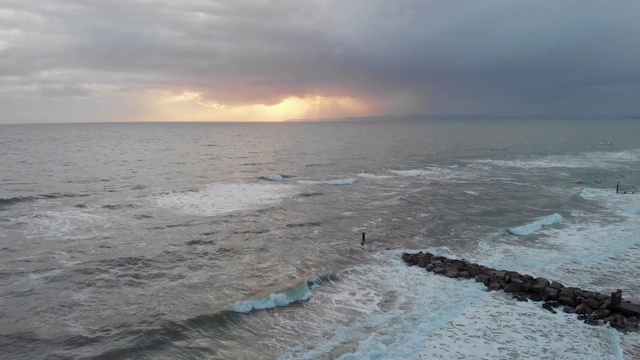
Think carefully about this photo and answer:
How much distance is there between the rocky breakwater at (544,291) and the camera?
53.2ft

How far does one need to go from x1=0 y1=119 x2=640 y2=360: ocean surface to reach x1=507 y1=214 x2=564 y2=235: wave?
0.18 metres

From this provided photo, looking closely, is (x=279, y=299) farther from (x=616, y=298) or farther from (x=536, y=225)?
(x=536, y=225)

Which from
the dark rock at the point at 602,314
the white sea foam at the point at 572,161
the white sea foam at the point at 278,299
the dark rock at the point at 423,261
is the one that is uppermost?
the white sea foam at the point at 572,161

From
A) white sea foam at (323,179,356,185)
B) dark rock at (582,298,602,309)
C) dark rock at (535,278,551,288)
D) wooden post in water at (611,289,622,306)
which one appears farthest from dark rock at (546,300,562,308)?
white sea foam at (323,179,356,185)

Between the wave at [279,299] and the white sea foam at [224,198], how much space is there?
16051 mm

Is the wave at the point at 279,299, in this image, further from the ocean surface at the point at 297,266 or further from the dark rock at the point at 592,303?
the dark rock at the point at 592,303

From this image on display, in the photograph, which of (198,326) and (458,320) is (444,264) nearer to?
(458,320)

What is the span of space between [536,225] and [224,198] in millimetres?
25754

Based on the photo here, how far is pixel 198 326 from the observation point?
16234mm

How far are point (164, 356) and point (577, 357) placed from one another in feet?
44.0

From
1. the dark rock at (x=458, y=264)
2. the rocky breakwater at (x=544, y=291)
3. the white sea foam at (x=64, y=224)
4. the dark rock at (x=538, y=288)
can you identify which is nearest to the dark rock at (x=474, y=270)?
the rocky breakwater at (x=544, y=291)

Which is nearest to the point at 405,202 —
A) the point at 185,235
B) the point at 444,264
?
the point at 444,264

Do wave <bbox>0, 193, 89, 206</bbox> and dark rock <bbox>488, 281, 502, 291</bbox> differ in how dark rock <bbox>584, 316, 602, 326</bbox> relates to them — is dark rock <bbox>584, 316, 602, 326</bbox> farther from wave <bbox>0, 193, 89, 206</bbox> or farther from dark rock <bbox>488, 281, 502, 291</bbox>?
wave <bbox>0, 193, 89, 206</bbox>

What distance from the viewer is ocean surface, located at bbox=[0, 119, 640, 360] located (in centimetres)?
1491
